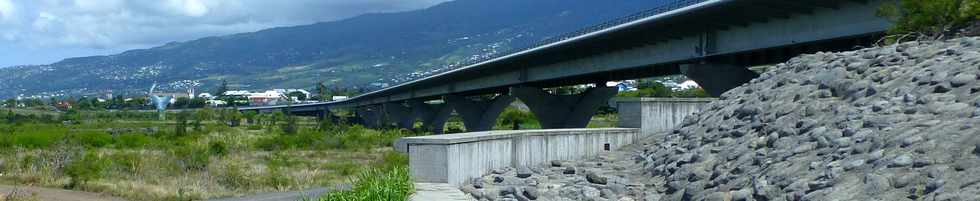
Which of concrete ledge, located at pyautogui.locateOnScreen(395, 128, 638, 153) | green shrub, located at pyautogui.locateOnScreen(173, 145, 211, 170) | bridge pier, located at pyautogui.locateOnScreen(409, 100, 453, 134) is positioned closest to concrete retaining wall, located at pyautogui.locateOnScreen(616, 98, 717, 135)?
concrete ledge, located at pyautogui.locateOnScreen(395, 128, 638, 153)

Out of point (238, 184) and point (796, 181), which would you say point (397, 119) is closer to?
point (238, 184)

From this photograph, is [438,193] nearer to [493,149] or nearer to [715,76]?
[493,149]

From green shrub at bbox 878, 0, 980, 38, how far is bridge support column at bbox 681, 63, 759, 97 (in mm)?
17047

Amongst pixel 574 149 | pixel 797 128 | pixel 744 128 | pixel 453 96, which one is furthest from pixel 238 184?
pixel 453 96

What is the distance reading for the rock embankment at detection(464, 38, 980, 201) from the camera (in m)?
12.7

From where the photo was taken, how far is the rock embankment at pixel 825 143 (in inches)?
500

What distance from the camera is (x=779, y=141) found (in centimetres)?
1697

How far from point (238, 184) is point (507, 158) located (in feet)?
44.2

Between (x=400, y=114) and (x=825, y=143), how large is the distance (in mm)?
119833

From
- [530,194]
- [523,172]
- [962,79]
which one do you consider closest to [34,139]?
[523,172]

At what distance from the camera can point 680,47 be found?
49688 mm

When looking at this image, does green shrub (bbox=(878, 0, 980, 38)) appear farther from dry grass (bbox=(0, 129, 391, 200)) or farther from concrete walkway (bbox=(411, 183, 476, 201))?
dry grass (bbox=(0, 129, 391, 200))

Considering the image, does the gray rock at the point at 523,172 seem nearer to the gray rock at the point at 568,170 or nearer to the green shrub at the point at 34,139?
the gray rock at the point at 568,170

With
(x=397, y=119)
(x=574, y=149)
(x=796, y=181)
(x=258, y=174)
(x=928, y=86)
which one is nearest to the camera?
(x=796, y=181)
